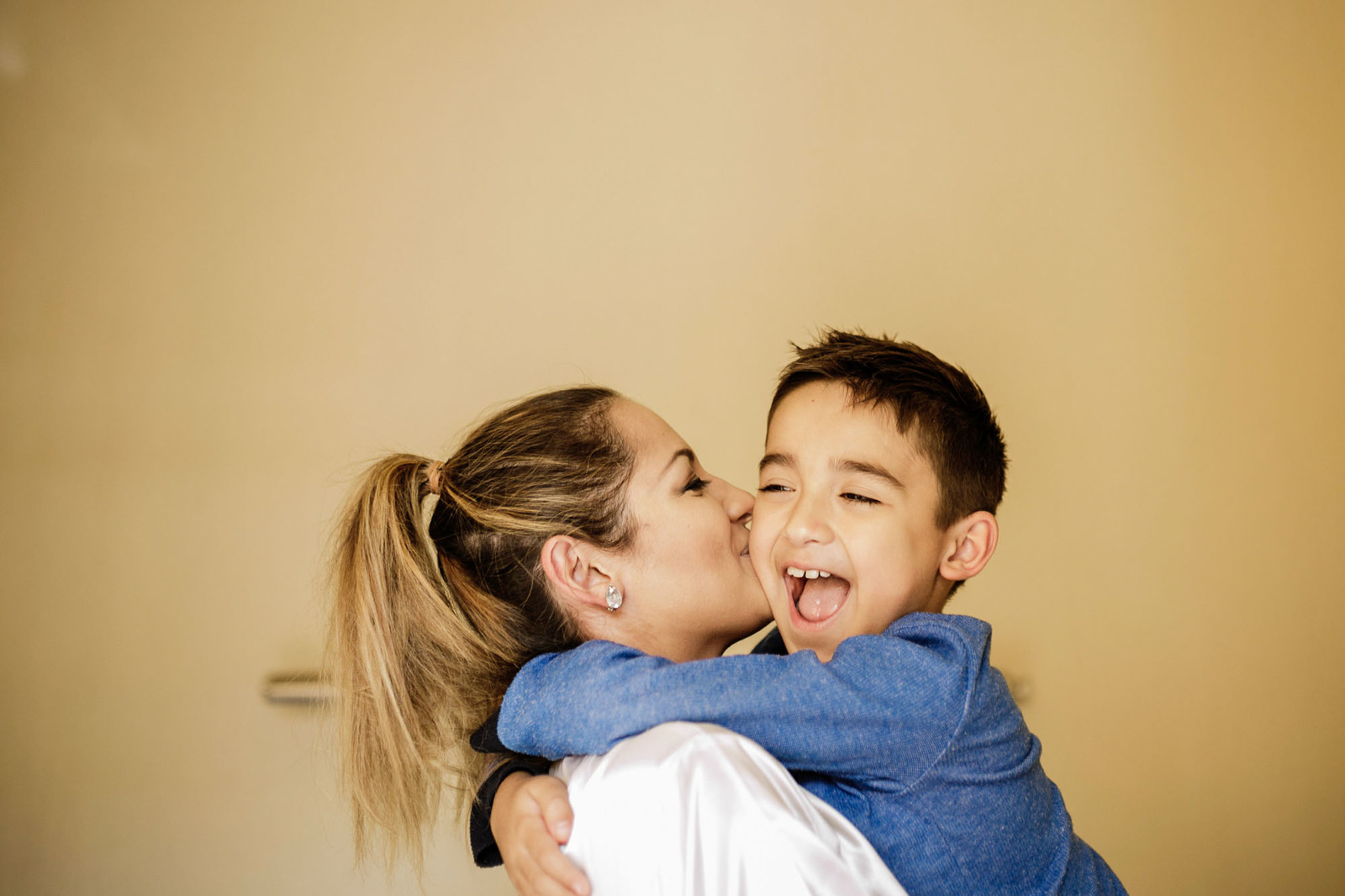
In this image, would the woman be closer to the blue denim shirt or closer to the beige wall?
the blue denim shirt

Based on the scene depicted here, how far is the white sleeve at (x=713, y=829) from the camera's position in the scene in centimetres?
90

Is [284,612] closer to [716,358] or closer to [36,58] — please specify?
[716,358]

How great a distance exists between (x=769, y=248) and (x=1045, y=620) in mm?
1161

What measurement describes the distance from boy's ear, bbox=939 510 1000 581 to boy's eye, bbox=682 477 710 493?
375 millimetres

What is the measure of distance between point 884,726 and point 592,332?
152cm

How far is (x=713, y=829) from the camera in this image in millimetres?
913

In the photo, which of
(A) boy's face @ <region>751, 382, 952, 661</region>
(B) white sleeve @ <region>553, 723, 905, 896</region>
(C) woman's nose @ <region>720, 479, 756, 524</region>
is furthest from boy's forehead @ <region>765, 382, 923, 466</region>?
(B) white sleeve @ <region>553, 723, 905, 896</region>

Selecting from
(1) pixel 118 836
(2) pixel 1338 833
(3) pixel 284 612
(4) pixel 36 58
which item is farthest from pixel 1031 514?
(4) pixel 36 58

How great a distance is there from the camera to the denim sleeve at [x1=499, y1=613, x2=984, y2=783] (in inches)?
39.3

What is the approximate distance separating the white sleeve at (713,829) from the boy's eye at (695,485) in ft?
1.68

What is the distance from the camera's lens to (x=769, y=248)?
2.37 m

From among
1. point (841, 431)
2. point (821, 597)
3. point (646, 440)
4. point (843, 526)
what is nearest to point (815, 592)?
point (821, 597)

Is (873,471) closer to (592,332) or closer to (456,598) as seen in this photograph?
(456,598)

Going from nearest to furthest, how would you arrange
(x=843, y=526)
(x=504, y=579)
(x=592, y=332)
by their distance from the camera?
1. (x=843, y=526)
2. (x=504, y=579)
3. (x=592, y=332)
